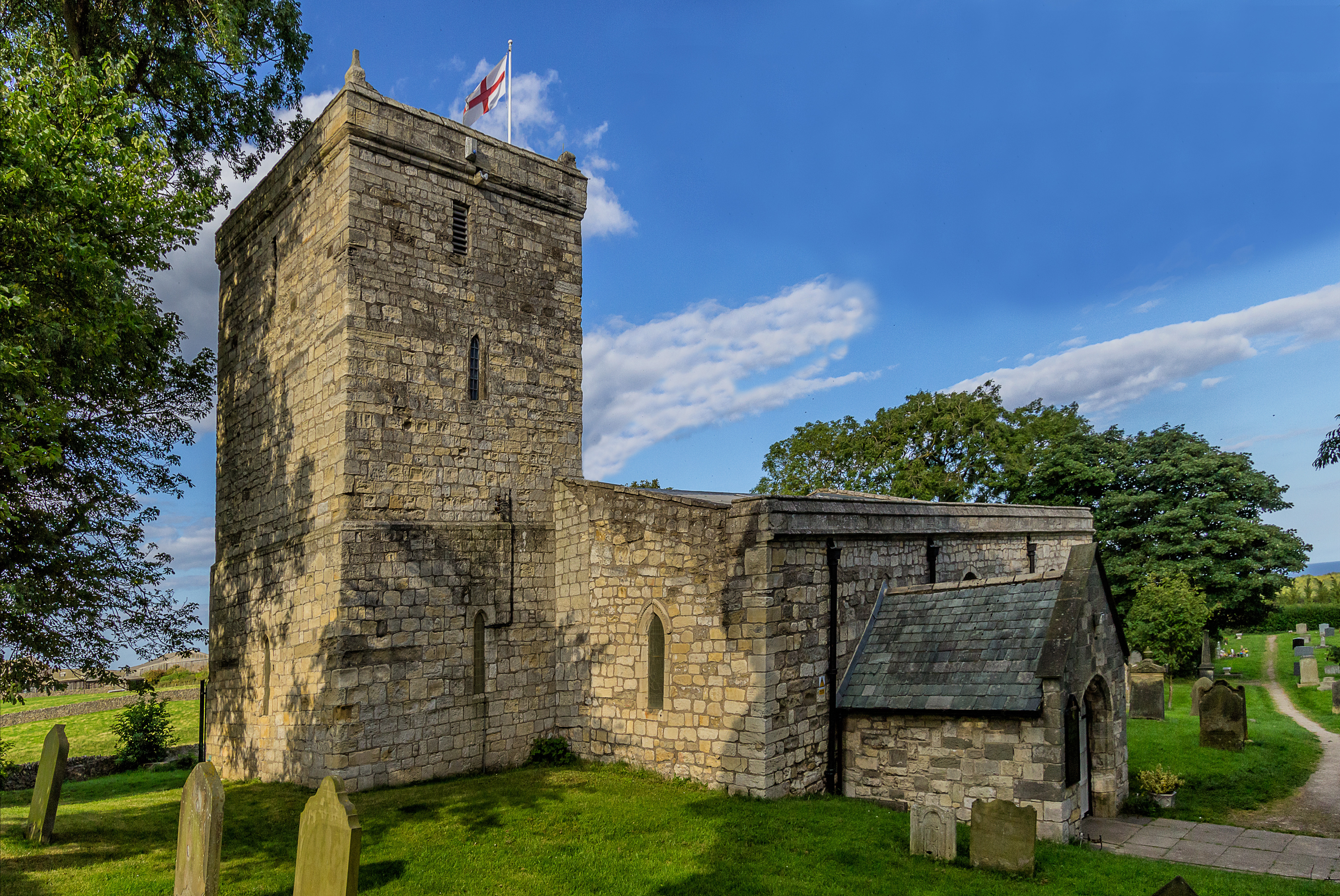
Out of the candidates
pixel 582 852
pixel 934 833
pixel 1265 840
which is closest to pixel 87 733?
pixel 582 852

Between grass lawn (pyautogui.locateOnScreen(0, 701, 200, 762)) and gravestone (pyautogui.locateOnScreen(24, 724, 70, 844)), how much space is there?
14461mm

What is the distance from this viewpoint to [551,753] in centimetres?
1605

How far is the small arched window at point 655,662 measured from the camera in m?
14.7

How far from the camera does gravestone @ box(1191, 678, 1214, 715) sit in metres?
19.1

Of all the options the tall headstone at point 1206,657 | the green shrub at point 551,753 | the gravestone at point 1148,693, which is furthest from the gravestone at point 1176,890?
the tall headstone at point 1206,657

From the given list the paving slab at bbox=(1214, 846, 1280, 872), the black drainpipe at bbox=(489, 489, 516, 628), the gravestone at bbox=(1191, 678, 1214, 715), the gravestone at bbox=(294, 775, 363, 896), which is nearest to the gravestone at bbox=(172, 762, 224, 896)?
the gravestone at bbox=(294, 775, 363, 896)

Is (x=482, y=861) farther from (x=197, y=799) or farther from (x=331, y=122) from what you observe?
(x=331, y=122)

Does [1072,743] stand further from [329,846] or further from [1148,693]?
[1148,693]

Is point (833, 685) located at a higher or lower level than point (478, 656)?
lower

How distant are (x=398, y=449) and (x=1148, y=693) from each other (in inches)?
779

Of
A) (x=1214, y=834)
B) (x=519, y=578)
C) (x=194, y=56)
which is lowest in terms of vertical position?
(x=1214, y=834)

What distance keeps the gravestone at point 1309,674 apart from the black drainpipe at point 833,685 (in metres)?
22.8

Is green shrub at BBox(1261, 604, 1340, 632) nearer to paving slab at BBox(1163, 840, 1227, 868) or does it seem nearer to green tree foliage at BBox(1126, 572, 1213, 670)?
green tree foliage at BBox(1126, 572, 1213, 670)

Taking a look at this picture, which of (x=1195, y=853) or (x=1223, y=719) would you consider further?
(x=1223, y=719)
